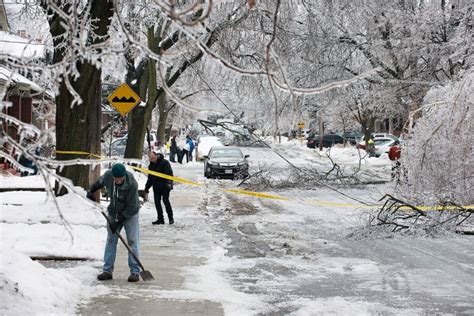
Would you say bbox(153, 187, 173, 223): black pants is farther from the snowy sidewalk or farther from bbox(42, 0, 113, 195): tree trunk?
bbox(42, 0, 113, 195): tree trunk

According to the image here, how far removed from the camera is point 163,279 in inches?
383

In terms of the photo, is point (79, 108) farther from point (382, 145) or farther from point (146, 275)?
point (382, 145)

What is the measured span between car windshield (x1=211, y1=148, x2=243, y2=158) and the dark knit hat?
22.5m

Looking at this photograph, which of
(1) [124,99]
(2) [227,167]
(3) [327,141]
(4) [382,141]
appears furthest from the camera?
(3) [327,141]

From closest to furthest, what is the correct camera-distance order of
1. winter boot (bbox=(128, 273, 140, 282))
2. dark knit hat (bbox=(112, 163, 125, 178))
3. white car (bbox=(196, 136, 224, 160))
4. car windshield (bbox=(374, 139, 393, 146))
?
dark knit hat (bbox=(112, 163, 125, 178)) < winter boot (bbox=(128, 273, 140, 282)) < white car (bbox=(196, 136, 224, 160)) < car windshield (bbox=(374, 139, 393, 146))

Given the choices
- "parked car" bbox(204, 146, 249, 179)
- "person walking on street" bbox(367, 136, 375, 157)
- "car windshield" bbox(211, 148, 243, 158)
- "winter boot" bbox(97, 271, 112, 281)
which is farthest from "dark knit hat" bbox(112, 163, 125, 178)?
"person walking on street" bbox(367, 136, 375, 157)

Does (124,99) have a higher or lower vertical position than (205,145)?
higher

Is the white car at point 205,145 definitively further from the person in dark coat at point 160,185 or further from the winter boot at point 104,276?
the winter boot at point 104,276

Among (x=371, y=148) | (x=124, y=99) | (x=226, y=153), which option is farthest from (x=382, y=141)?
(x=124, y=99)

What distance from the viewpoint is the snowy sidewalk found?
8.01 metres

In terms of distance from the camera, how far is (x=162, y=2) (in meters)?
4.64

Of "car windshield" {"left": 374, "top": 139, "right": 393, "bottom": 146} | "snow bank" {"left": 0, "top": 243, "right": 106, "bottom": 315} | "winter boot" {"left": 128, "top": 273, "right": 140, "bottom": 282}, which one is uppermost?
"car windshield" {"left": 374, "top": 139, "right": 393, "bottom": 146}

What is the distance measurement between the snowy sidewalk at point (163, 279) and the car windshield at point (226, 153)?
15.8m

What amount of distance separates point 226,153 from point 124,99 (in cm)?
1332
